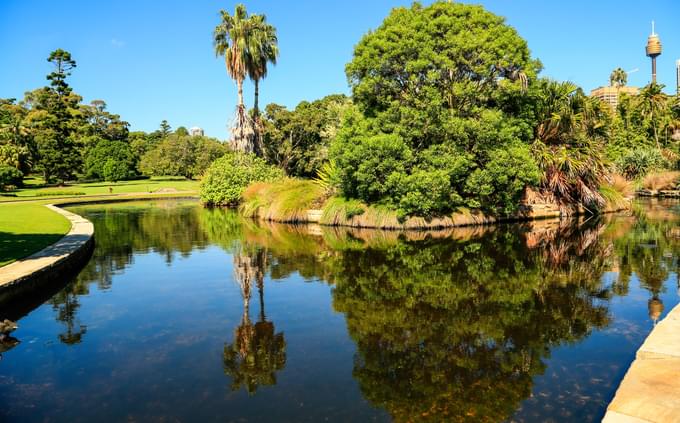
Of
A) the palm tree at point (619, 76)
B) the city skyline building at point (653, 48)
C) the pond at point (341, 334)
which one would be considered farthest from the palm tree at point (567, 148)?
the city skyline building at point (653, 48)

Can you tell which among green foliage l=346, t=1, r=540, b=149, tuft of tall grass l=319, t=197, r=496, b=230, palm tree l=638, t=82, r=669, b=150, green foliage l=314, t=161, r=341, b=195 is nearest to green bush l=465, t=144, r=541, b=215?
tuft of tall grass l=319, t=197, r=496, b=230

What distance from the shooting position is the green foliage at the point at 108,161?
231ft

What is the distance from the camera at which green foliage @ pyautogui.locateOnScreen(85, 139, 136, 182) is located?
231 ft

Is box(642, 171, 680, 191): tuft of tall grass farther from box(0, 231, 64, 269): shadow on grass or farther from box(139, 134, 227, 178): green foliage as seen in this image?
box(139, 134, 227, 178): green foliage

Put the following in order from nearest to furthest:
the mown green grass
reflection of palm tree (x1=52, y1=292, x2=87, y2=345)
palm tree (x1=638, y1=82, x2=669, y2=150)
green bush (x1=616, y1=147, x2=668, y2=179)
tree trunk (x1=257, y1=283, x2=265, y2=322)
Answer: reflection of palm tree (x1=52, y1=292, x2=87, y2=345) → tree trunk (x1=257, y1=283, x2=265, y2=322) → green bush (x1=616, y1=147, x2=668, y2=179) → the mown green grass → palm tree (x1=638, y1=82, x2=669, y2=150)

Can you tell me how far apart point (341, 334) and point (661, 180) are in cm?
4465

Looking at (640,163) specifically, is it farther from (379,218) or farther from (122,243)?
(122,243)

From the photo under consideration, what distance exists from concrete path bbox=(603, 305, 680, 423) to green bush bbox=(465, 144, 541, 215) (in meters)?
16.0

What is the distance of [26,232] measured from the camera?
19.1 m

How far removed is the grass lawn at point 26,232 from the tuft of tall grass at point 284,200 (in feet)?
34.0

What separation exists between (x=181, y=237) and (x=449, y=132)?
12957mm

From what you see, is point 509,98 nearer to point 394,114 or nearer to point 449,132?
point 449,132

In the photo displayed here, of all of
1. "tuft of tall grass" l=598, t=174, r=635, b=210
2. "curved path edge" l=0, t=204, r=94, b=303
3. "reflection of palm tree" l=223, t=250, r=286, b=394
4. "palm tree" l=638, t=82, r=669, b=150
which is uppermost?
"palm tree" l=638, t=82, r=669, b=150

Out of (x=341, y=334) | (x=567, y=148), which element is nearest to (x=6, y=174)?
(x=567, y=148)
